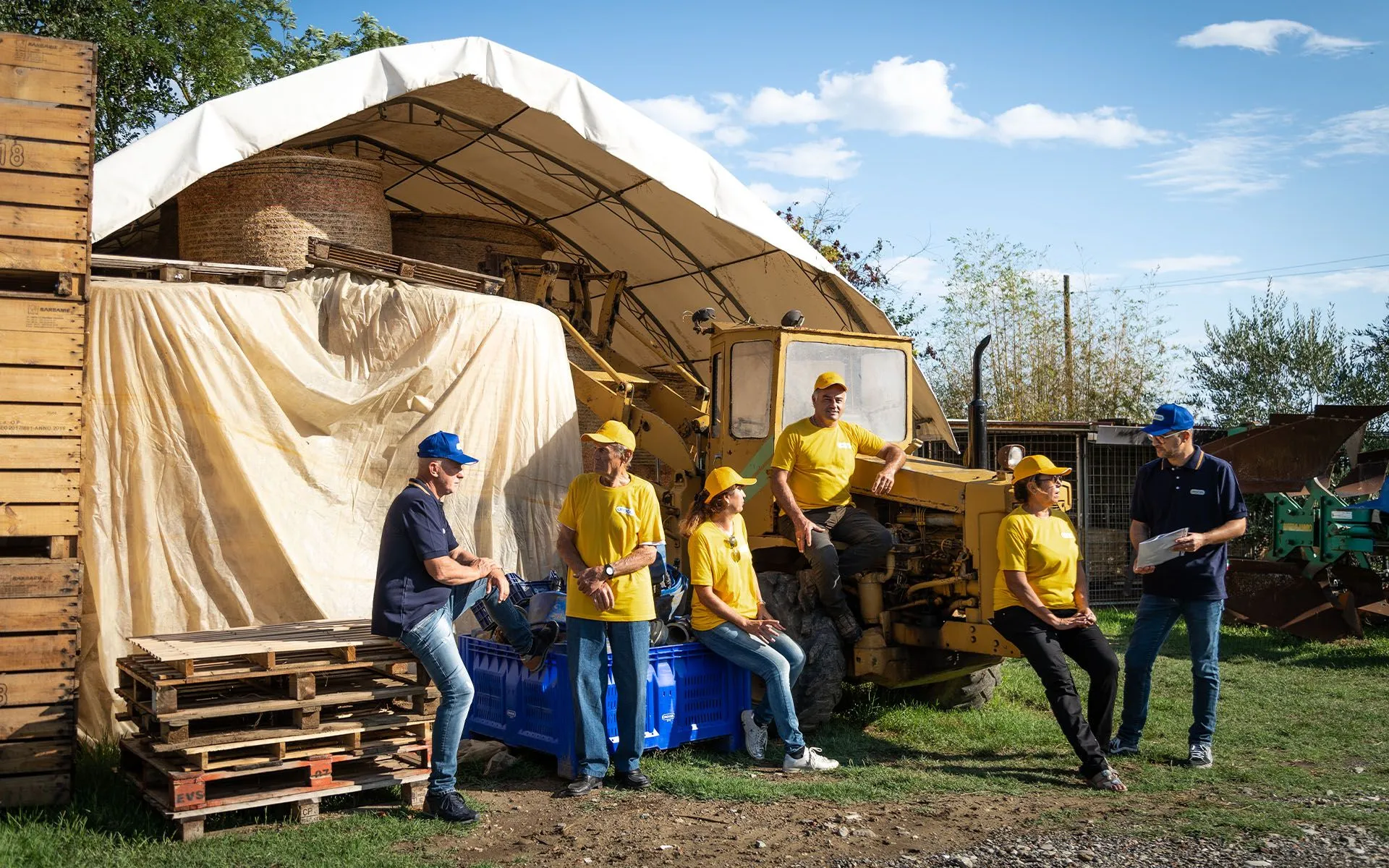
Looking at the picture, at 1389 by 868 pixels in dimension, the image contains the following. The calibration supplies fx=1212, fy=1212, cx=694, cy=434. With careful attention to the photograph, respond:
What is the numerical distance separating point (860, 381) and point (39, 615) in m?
5.16

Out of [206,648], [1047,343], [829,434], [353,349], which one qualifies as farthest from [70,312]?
[1047,343]

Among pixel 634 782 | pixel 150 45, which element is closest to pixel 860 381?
pixel 634 782

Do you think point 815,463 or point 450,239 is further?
point 450,239

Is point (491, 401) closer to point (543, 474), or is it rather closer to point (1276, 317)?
point (543, 474)

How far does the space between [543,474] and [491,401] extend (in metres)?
0.64

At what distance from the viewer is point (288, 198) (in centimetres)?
926

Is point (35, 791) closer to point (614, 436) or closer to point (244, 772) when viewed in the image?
point (244, 772)

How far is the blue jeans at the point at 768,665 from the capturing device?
6.70 metres

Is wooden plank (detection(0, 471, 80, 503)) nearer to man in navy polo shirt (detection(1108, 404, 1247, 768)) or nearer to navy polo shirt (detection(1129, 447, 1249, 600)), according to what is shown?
man in navy polo shirt (detection(1108, 404, 1247, 768))

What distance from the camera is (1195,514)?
22.5ft

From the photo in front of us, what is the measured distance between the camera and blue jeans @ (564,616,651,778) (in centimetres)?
620

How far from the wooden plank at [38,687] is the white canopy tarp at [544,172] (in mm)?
2988

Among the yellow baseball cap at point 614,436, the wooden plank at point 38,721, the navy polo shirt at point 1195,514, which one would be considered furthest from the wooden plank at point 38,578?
the navy polo shirt at point 1195,514

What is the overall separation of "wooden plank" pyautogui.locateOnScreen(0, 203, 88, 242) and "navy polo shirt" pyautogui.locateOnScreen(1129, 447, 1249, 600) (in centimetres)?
601
